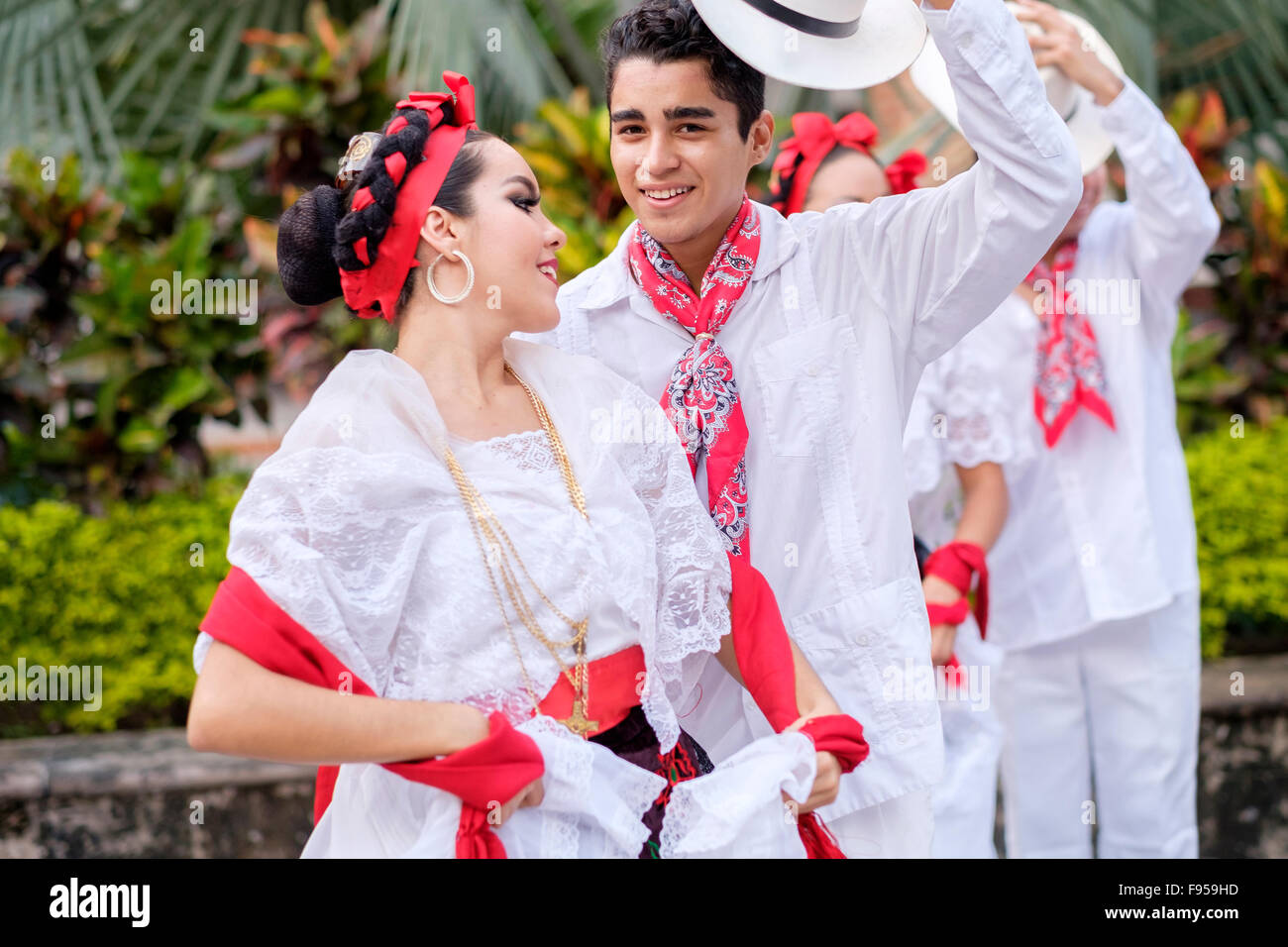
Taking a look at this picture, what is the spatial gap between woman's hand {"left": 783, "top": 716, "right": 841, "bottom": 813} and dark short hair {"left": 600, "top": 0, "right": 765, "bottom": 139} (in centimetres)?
108

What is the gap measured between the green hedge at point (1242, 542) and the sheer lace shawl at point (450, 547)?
3.02m

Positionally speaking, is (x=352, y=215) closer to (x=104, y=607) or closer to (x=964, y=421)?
(x=964, y=421)

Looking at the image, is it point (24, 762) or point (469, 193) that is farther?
point (24, 762)

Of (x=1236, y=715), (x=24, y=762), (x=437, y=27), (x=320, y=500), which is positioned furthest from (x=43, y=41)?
(x=1236, y=715)

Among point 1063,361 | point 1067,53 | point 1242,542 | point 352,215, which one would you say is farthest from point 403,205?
point 1242,542

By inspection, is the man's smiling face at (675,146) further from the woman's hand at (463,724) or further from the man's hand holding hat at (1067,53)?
the man's hand holding hat at (1067,53)

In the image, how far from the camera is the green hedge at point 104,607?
4.05 metres

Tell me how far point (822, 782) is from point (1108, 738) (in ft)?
6.49

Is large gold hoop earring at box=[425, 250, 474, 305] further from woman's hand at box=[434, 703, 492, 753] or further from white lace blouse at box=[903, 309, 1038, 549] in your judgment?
white lace blouse at box=[903, 309, 1038, 549]

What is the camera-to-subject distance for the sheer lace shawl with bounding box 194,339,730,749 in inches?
66.7

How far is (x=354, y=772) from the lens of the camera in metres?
1.87

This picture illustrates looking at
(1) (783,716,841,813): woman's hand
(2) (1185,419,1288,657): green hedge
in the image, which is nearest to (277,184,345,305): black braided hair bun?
(1) (783,716,841,813): woman's hand

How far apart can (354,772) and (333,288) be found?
0.73 metres

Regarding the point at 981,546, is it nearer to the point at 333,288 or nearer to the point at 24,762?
the point at 333,288
